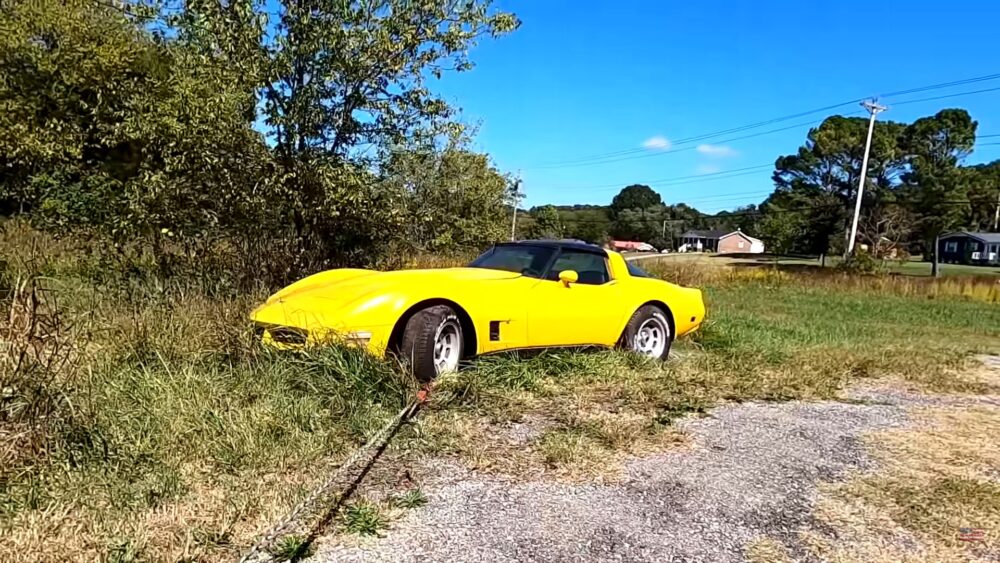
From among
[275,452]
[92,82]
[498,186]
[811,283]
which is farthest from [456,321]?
[811,283]

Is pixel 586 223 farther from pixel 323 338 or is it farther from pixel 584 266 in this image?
pixel 323 338

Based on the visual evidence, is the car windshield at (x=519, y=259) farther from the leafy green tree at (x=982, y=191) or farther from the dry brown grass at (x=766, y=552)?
the leafy green tree at (x=982, y=191)

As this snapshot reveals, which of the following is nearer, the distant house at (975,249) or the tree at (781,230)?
the tree at (781,230)

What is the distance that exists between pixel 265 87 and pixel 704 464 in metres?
6.54

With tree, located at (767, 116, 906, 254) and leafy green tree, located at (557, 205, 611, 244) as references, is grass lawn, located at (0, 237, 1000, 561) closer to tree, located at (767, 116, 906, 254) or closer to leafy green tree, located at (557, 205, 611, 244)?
tree, located at (767, 116, 906, 254)

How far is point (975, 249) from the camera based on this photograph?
207 ft

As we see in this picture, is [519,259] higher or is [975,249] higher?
[975,249]

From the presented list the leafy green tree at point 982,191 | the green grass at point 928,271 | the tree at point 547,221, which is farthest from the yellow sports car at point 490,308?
the leafy green tree at point 982,191

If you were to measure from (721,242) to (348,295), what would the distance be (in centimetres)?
9892

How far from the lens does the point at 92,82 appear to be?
12695 mm

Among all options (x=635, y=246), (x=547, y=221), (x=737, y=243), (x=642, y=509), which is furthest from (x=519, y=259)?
(x=737, y=243)

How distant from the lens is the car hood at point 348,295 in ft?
15.9

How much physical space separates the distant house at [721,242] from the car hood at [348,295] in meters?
92.4

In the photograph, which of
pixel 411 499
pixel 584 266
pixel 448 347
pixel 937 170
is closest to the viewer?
pixel 411 499
